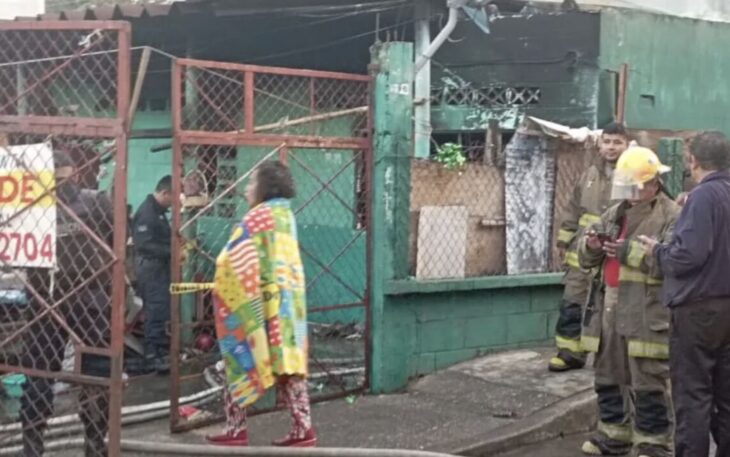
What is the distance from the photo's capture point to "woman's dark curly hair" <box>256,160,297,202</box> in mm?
5832

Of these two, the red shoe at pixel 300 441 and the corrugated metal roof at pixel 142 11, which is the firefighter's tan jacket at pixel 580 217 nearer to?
the red shoe at pixel 300 441

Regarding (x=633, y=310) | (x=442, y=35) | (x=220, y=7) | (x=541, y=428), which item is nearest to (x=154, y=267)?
(x=220, y=7)

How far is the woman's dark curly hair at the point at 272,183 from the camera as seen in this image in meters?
5.83

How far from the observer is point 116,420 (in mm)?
4496

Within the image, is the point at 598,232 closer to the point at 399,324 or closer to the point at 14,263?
the point at 399,324

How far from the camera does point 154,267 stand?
364 inches

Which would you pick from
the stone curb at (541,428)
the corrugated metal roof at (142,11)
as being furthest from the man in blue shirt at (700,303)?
the corrugated metal roof at (142,11)

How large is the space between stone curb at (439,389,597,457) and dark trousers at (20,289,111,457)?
6.86 feet

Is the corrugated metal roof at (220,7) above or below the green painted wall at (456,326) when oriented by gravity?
above

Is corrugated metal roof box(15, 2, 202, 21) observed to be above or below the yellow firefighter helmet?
above

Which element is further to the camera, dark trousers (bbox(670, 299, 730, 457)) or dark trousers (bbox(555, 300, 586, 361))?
dark trousers (bbox(555, 300, 586, 361))

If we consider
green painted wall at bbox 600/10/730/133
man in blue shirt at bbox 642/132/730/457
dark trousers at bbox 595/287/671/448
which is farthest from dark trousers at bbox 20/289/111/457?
green painted wall at bbox 600/10/730/133

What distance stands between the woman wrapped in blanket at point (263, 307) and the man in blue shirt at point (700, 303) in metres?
2.00

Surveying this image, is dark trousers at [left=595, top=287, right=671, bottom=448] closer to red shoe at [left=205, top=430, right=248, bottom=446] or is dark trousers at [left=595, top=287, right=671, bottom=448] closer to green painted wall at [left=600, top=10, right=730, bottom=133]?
red shoe at [left=205, top=430, right=248, bottom=446]
